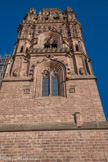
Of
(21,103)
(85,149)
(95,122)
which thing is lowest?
(85,149)

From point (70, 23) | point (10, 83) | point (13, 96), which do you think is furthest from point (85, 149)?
point (70, 23)

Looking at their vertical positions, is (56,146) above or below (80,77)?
below

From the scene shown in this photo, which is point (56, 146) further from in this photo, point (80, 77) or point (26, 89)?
point (80, 77)

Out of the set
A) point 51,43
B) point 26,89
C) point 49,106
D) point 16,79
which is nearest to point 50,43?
point 51,43

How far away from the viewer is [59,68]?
14.1m

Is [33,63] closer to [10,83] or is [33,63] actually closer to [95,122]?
[10,83]

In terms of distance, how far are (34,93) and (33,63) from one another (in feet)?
12.3

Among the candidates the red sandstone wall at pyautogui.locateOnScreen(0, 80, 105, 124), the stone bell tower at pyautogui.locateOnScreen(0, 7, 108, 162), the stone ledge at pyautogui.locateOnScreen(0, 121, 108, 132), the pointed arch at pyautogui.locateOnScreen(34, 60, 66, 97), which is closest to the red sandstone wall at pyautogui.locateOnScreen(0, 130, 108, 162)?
the stone bell tower at pyautogui.locateOnScreen(0, 7, 108, 162)

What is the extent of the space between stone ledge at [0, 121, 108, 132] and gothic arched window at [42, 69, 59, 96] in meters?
2.99

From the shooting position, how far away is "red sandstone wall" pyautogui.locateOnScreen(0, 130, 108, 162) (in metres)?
7.85

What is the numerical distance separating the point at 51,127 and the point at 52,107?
66.9 inches

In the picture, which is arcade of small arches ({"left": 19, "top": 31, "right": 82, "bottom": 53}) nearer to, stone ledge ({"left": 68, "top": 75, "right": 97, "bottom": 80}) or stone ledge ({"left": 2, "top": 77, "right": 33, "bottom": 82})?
stone ledge ({"left": 2, "top": 77, "right": 33, "bottom": 82})

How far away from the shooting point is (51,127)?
9.09 metres

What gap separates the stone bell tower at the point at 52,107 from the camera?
8.20 metres
